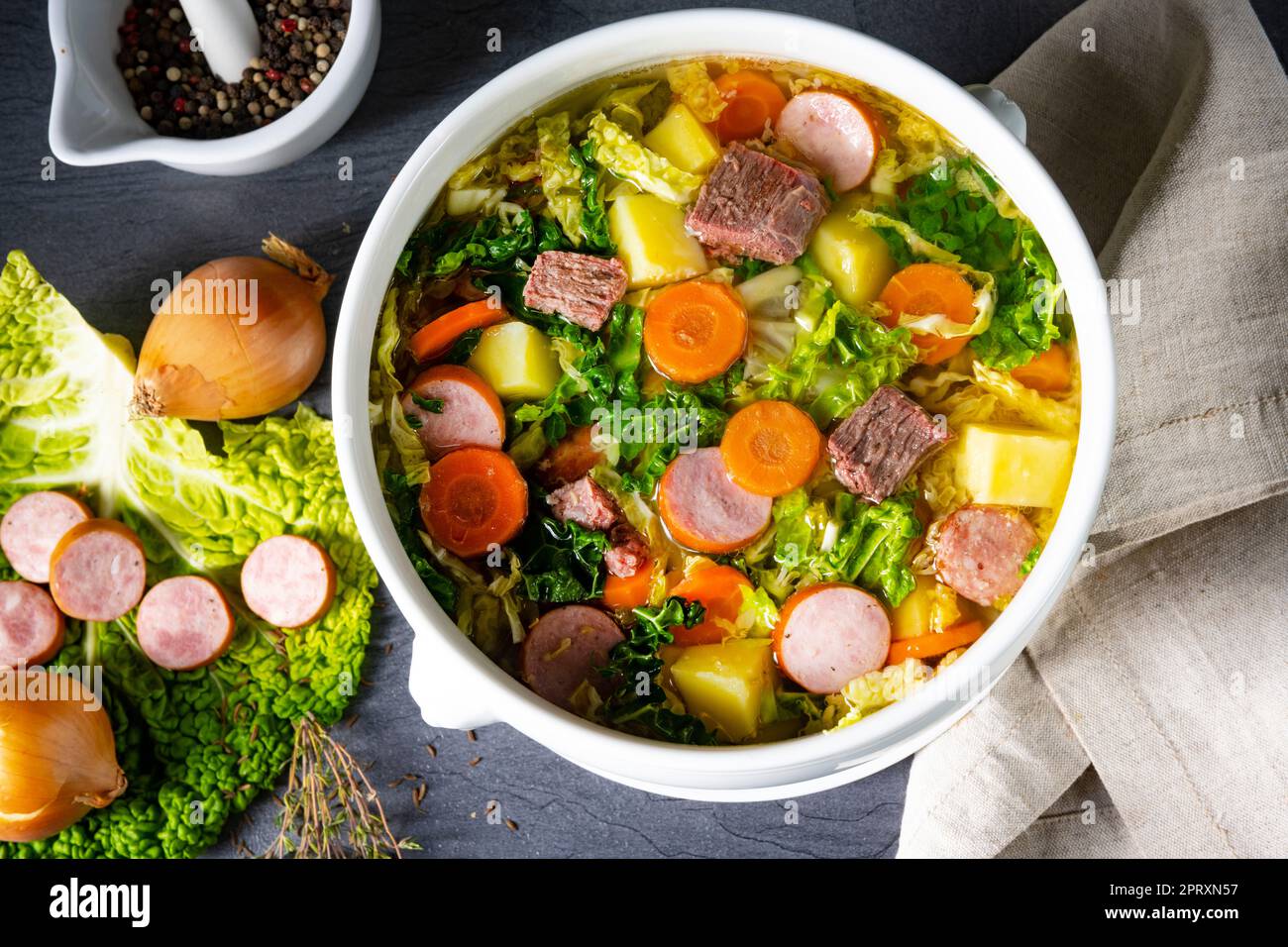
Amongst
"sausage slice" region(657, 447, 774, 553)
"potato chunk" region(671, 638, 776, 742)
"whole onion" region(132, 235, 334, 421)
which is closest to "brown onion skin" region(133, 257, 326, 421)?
"whole onion" region(132, 235, 334, 421)

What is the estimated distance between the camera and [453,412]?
5.98 feet

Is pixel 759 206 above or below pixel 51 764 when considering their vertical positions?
above

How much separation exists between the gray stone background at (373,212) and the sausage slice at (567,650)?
53cm

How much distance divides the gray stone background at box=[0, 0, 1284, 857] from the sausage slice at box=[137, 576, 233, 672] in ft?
0.99

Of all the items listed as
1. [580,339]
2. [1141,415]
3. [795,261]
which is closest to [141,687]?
[580,339]

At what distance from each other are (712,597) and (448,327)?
1.99ft

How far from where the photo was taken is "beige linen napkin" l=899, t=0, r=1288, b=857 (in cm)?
199

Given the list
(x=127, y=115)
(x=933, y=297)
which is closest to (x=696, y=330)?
(x=933, y=297)

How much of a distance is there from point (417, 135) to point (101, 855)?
1567 mm

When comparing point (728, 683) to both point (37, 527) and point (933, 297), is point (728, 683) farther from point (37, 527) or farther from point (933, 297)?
point (37, 527)

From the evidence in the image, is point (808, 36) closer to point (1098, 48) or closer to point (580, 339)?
point (580, 339)

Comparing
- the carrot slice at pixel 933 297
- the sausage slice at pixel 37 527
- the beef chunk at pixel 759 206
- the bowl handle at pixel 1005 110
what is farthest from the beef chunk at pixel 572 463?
the sausage slice at pixel 37 527

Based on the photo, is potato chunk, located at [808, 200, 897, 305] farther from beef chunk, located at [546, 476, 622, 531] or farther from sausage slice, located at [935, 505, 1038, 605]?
beef chunk, located at [546, 476, 622, 531]

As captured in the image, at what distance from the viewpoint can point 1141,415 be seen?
2018 mm
